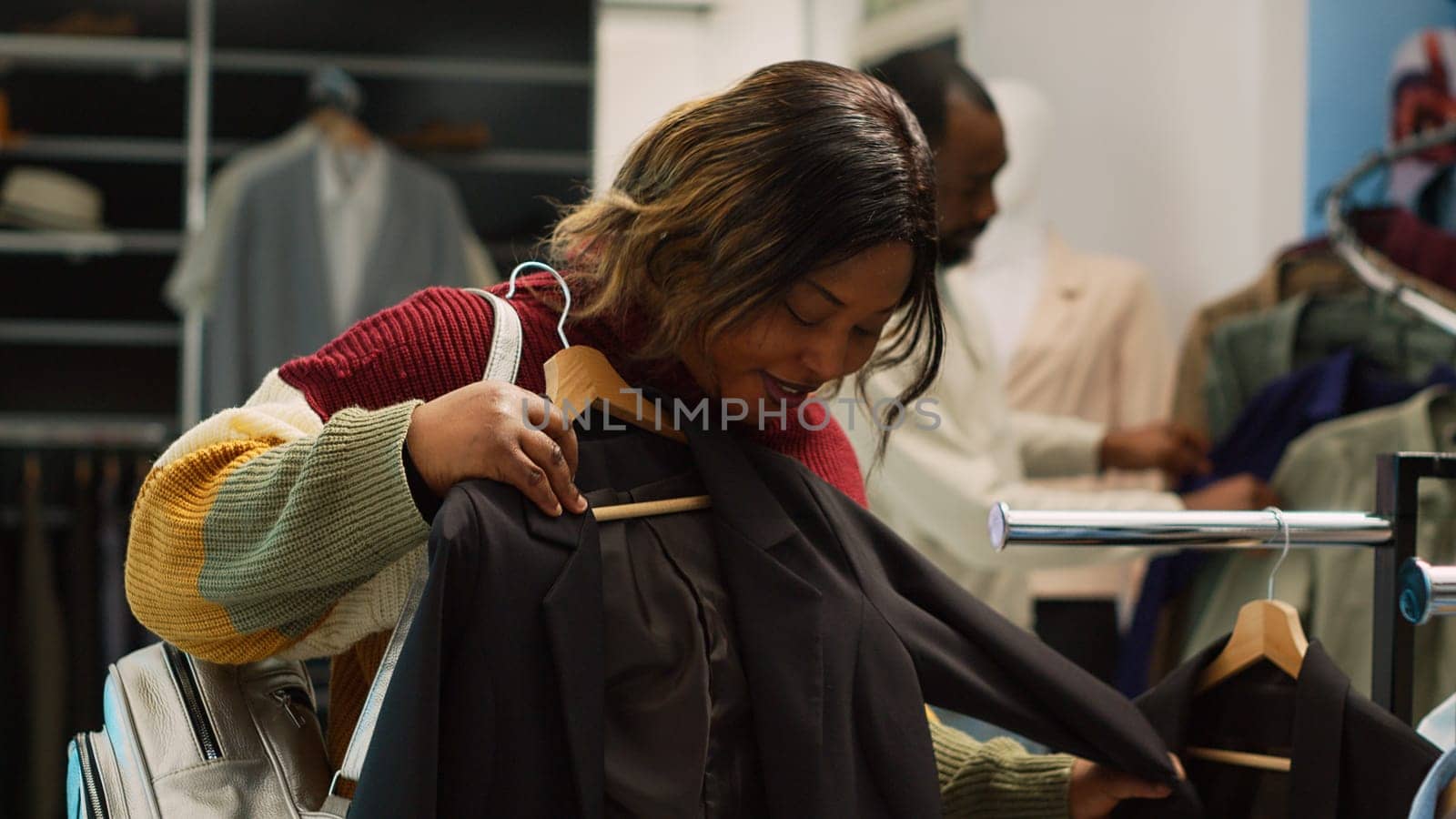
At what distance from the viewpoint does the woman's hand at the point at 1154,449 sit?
2154mm

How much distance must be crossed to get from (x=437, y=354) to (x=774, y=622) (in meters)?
0.31

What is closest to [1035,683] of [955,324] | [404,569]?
[404,569]

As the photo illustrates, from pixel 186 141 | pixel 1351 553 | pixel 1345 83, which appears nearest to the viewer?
pixel 1351 553

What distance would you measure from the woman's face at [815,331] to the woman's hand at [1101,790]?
39 cm

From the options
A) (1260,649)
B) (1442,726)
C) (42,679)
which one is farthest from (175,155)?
(1442,726)

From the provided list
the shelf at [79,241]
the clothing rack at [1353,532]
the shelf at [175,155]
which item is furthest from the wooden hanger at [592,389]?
the shelf at [79,241]

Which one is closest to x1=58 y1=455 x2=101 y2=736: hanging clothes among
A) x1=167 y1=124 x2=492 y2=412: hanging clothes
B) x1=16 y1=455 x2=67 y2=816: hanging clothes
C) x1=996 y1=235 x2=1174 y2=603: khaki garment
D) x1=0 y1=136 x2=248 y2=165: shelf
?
x1=16 y1=455 x2=67 y2=816: hanging clothes

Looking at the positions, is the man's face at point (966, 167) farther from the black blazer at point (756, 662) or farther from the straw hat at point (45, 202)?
the straw hat at point (45, 202)

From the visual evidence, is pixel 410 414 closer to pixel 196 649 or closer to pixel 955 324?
pixel 196 649

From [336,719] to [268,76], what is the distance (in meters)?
2.77

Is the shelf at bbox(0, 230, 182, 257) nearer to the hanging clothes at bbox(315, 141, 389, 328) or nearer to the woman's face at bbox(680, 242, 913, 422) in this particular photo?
the hanging clothes at bbox(315, 141, 389, 328)

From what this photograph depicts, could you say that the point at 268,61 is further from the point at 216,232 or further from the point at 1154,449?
the point at 1154,449

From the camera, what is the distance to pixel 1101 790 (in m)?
1.12

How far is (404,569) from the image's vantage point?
38.4 inches
